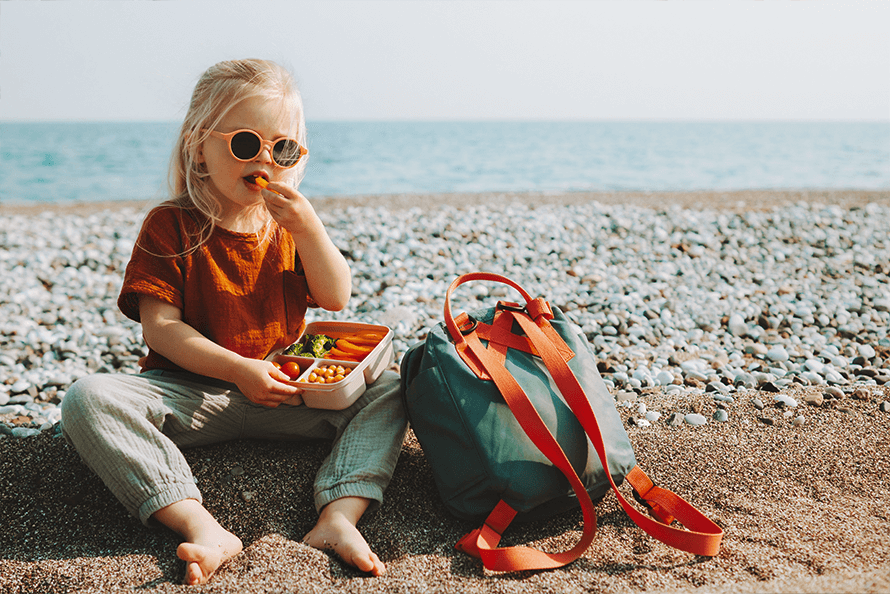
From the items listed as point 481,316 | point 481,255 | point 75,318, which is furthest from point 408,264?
point 481,316

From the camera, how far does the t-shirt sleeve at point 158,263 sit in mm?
2396

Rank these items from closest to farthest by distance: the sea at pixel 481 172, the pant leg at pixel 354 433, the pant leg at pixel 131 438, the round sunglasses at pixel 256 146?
the pant leg at pixel 131 438
the pant leg at pixel 354 433
the round sunglasses at pixel 256 146
the sea at pixel 481 172

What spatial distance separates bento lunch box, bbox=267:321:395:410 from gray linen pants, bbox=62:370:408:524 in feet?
0.33

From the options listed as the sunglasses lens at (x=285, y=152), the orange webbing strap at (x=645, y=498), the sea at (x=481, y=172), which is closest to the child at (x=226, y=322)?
the sunglasses lens at (x=285, y=152)

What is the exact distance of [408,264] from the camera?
18.8 feet

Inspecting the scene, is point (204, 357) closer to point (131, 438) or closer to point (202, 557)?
point (131, 438)

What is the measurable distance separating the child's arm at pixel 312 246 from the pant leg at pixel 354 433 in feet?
1.46

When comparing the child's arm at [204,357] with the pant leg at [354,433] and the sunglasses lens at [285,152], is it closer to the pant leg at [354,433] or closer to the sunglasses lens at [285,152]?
the pant leg at [354,433]

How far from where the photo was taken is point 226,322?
2521 millimetres

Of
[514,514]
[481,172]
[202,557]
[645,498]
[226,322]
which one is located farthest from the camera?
[481,172]

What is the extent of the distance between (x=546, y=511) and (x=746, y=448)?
43.4 inches

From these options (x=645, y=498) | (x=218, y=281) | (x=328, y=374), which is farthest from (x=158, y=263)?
(x=645, y=498)

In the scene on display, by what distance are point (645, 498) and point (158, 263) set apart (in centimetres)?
208

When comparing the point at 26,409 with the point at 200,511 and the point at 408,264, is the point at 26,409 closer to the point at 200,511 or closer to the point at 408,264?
the point at 200,511
